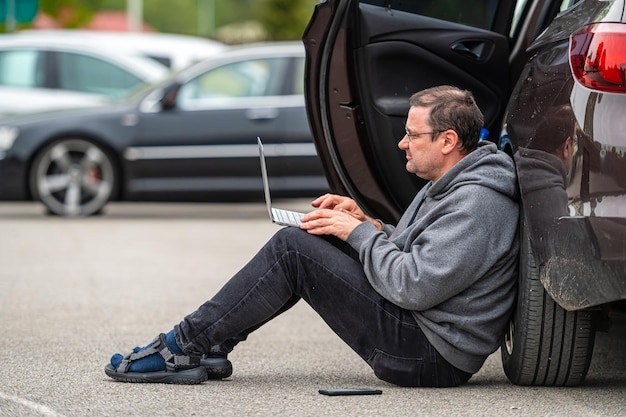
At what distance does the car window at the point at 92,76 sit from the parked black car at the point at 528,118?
8.76m

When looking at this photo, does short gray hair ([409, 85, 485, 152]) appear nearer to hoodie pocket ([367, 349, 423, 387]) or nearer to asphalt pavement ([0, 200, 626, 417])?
hoodie pocket ([367, 349, 423, 387])

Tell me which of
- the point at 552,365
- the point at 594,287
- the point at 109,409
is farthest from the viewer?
the point at 552,365

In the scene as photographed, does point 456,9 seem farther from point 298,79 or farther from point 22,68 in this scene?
point 22,68

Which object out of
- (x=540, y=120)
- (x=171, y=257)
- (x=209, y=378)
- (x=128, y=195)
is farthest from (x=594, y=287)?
(x=128, y=195)

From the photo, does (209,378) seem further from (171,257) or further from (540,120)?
(171,257)

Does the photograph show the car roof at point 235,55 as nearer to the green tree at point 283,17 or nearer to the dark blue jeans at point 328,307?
the dark blue jeans at point 328,307

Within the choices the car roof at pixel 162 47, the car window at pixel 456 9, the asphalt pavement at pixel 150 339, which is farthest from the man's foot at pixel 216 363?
the car roof at pixel 162 47

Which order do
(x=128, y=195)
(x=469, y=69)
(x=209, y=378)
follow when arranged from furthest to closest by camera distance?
(x=128, y=195)
(x=469, y=69)
(x=209, y=378)

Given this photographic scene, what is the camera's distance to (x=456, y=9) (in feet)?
17.0

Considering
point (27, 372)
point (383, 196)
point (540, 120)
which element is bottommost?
point (27, 372)

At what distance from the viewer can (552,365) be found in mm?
4160

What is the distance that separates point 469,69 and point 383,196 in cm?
62

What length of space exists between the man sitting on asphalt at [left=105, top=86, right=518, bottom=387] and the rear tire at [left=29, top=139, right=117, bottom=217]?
7.39 metres

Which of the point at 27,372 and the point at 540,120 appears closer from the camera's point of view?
the point at 540,120
